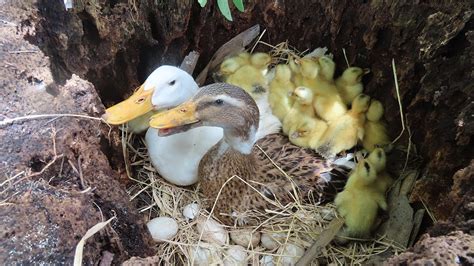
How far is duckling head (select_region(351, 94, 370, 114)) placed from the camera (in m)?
1.78

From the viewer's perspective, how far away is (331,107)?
1.83m

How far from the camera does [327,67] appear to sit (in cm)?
191

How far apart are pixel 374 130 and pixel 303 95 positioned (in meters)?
0.28

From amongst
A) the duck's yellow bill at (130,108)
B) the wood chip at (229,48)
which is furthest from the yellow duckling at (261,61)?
the duck's yellow bill at (130,108)

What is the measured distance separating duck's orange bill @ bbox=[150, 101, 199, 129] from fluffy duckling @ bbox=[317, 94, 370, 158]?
18.9 inches

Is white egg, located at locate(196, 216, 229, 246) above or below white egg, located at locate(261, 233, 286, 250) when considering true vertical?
above

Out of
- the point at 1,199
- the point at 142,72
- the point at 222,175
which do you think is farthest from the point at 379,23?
the point at 1,199

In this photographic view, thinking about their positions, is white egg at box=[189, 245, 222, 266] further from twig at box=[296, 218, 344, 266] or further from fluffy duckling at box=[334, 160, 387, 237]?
fluffy duckling at box=[334, 160, 387, 237]

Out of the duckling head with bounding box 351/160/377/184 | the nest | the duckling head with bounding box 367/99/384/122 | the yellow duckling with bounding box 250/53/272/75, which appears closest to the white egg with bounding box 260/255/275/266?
the nest

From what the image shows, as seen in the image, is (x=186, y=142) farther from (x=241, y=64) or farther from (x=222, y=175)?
(x=241, y=64)

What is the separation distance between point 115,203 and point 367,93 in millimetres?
1023

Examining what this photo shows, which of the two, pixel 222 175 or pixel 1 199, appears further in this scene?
pixel 222 175

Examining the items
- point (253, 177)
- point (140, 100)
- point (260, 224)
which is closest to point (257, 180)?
point (253, 177)

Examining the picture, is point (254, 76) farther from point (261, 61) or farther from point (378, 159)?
point (378, 159)
